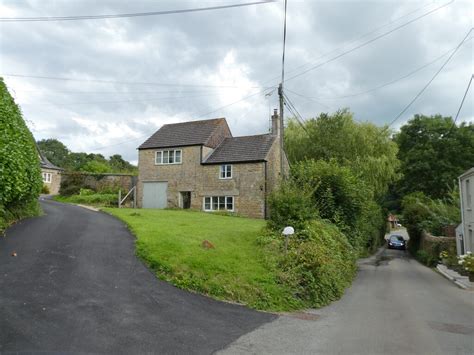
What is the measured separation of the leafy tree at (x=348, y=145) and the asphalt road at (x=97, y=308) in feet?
75.2

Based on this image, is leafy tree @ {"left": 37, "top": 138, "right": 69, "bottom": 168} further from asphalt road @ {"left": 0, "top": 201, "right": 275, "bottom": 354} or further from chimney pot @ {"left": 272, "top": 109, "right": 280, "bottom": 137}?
asphalt road @ {"left": 0, "top": 201, "right": 275, "bottom": 354}

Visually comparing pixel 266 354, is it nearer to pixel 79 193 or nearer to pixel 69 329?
pixel 69 329

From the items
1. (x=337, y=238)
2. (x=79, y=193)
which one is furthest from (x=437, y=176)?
(x=79, y=193)

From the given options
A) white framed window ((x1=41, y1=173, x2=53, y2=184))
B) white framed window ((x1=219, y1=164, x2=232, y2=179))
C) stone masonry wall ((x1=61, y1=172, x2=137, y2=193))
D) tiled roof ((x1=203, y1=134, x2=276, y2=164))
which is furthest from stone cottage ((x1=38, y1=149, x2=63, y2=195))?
white framed window ((x1=219, y1=164, x2=232, y2=179))

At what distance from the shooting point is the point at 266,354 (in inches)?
259

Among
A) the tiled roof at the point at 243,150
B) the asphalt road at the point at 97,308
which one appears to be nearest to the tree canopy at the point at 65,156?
the tiled roof at the point at 243,150

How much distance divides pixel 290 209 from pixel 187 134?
20.4 m

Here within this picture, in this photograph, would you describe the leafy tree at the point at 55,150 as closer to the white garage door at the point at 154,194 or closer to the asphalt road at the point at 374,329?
the white garage door at the point at 154,194

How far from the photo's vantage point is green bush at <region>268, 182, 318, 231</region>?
1540 cm

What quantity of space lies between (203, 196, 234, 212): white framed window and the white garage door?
3988 mm

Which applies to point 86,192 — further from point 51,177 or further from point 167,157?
point 51,177

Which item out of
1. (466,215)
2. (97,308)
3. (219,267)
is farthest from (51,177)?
(97,308)

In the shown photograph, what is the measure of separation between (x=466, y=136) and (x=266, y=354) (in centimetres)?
5050

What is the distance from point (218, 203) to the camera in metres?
31.5
